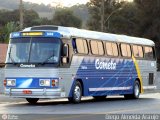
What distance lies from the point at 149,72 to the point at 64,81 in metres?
10.6

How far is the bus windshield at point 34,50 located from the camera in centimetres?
2334

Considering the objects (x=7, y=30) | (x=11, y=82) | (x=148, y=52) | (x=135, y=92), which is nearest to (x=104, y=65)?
(x=135, y=92)

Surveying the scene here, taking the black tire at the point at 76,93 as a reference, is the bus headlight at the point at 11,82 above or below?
above

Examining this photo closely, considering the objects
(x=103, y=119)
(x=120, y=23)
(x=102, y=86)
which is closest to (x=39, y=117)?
(x=103, y=119)

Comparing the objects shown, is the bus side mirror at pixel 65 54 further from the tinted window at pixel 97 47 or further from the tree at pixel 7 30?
the tree at pixel 7 30

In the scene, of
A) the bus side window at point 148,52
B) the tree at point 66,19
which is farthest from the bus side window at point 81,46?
the tree at point 66,19

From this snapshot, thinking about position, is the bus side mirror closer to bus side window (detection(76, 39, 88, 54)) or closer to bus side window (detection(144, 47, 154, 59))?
bus side window (detection(76, 39, 88, 54))

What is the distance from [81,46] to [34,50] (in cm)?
272

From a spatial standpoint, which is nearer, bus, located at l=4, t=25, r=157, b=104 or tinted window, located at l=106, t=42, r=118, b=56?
bus, located at l=4, t=25, r=157, b=104

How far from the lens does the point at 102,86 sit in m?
27.5

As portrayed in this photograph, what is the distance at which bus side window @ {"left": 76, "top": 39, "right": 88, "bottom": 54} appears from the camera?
25114mm

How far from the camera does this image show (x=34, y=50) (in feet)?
77.4

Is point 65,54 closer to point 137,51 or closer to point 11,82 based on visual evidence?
point 11,82

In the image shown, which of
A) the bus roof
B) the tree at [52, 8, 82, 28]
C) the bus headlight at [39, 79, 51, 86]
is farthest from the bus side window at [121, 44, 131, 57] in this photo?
the tree at [52, 8, 82, 28]
